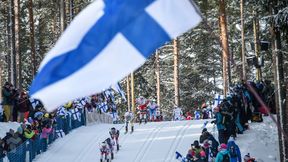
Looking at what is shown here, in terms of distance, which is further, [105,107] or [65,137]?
[105,107]

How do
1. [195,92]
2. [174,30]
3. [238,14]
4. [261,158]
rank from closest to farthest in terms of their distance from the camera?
[174,30]
[261,158]
[238,14]
[195,92]

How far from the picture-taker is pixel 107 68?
20.6ft

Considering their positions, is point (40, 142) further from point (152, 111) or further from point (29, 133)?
point (152, 111)

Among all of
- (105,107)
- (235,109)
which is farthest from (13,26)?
(235,109)

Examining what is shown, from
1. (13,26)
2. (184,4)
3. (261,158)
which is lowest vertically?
→ (261,158)

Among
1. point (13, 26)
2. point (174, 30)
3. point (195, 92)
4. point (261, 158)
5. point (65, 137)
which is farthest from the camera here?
point (195, 92)

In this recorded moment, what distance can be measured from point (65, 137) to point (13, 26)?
348 inches

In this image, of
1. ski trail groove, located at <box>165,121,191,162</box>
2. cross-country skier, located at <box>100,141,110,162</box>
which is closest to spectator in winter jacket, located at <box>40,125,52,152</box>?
cross-country skier, located at <box>100,141,110,162</box>

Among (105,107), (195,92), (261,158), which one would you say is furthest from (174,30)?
(195,92)

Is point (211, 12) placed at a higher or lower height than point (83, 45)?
higher

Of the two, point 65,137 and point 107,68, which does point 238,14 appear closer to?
point 65,137

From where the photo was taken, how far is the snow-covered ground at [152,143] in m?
21.7

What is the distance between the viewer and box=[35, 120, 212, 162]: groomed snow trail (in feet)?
72.0

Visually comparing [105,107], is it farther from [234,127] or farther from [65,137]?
[234,127]
